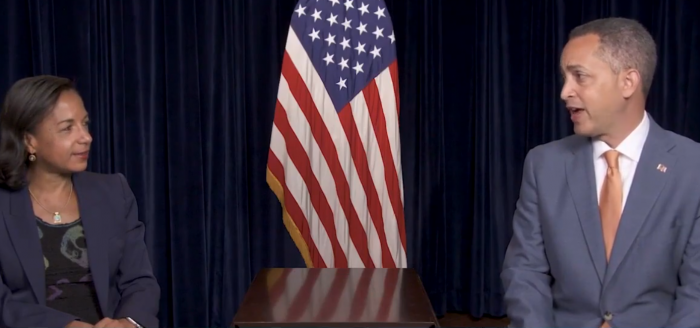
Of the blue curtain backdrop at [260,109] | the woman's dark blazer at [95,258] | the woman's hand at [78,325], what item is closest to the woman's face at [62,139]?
the woman's dark blazer at [95,258]

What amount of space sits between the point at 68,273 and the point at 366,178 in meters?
1.77

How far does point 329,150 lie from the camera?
3.63m

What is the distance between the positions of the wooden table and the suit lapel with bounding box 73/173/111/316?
1.55 feet

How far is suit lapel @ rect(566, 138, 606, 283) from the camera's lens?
1995 millimetres

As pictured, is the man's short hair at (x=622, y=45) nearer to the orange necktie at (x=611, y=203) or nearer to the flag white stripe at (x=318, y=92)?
the orange necktie at (x=611, y=203)

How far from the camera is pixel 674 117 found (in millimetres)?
4484

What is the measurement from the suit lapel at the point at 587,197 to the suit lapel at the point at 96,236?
1.48 meters

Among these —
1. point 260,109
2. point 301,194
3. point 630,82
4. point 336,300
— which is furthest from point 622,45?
point 260,109

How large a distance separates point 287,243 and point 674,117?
2607 mm

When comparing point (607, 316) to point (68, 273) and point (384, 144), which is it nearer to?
point (68, 273)

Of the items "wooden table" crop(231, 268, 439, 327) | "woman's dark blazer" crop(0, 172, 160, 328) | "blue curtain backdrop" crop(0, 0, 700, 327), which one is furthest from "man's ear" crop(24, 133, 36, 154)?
"blue curtain backdrop" crop(0, 0, 700, 327)

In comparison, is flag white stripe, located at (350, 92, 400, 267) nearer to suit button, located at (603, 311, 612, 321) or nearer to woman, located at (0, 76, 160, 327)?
woman, located at (0, 76, 160, 327)

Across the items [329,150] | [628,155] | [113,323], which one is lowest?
[113,323]

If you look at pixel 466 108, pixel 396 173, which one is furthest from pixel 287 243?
pixel 466 108
